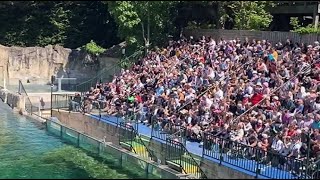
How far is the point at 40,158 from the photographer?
1689cm

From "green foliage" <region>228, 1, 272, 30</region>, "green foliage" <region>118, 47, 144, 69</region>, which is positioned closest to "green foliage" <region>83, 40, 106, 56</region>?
"green foliage" <region>118, 47, 144, 69</region>

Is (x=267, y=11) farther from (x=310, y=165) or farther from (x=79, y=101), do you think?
(x=310, y=165)

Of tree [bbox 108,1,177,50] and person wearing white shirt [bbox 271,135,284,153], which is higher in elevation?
tree [bbox 108,1,177,50]

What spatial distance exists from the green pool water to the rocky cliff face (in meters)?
12.2

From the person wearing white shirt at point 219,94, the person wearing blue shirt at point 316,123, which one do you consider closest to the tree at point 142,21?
the person wearing white shirt at point 219,94

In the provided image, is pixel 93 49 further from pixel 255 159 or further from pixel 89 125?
pixel 255 159

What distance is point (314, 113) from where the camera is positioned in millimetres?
14281

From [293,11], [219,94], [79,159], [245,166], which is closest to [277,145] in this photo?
[245,166]

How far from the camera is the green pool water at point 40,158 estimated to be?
14.0 meters

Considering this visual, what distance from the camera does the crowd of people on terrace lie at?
14.4 metres

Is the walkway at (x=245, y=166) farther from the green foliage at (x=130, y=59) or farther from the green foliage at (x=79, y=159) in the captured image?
the green foliage at (x=130, y=59)

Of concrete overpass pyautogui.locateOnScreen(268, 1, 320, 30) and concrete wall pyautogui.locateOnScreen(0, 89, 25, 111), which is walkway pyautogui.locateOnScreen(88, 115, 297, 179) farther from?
concrete wall pyautogui.locateOnScreen(0, 89, 25, 111)

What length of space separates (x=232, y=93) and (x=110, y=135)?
4.70 metres

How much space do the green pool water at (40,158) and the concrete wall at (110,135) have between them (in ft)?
4.45
